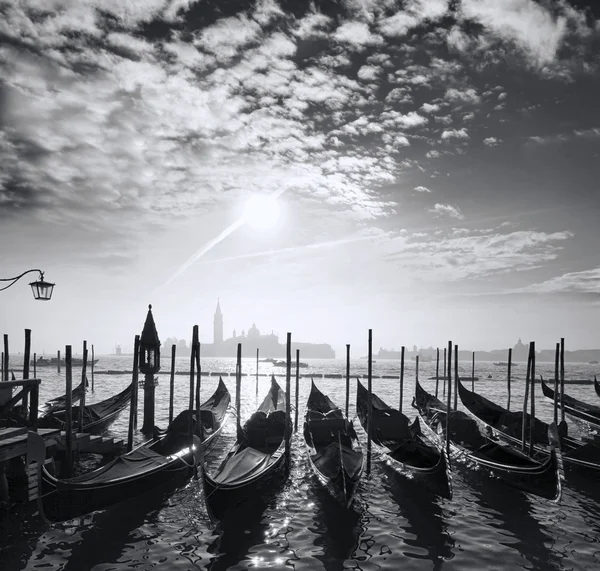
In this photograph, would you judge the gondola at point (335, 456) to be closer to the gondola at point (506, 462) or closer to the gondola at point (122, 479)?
the gondola at point (122, 479)

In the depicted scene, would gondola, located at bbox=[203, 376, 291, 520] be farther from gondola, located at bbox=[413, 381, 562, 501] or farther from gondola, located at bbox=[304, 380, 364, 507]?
gondola, located at bbox=[413, 381, 562, 501]

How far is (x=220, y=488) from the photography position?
8.44 m

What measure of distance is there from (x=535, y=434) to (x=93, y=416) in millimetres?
15571

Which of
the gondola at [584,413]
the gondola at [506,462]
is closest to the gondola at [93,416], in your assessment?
the gondola at [506,462]

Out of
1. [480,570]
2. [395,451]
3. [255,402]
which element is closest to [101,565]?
[480,570]

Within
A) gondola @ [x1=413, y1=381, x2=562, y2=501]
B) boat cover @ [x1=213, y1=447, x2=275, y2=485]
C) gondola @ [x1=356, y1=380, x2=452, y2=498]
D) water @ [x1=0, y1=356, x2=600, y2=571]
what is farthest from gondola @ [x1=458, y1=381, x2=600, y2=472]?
boat cover @ [x1=213, y1=447, x2=275, y2=485]

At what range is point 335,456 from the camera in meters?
11.0

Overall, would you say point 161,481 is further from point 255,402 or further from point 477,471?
point 255,402

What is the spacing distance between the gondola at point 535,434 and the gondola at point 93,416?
42.7 feet

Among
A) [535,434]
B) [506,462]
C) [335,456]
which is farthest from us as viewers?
[535,434]

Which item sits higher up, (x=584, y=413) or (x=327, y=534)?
(x=584, y=413)

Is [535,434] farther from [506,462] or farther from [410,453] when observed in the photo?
[410,453]

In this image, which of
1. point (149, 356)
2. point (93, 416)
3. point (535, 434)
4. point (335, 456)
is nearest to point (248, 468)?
point (335, 456)

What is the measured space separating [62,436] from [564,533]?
1196 cm
